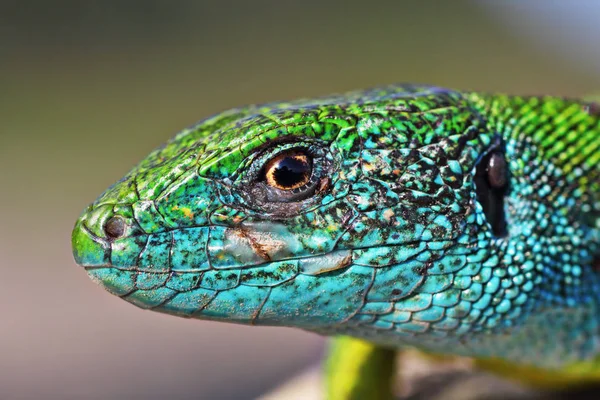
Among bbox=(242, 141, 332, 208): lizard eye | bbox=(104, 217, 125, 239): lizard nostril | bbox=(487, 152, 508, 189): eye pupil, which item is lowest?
bbox=(104, 217, 125, 239): lizard nostril

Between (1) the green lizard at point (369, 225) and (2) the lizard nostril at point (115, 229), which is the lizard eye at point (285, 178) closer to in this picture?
(1) the green lizard at point (369, 225)

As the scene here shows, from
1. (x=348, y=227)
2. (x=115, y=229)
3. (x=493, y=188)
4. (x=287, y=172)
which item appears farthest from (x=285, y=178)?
(x=493, y=188)

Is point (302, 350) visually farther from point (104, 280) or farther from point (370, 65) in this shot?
point (370, 65)

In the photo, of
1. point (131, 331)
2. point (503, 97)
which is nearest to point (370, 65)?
point (131, 331)

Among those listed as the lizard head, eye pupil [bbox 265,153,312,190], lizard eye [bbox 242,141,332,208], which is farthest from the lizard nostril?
eye pupil [bbox 265,153,312,190]

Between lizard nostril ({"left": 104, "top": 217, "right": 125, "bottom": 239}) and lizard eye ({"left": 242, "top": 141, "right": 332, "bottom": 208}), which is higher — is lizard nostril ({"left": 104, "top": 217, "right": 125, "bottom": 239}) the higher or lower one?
the lower one

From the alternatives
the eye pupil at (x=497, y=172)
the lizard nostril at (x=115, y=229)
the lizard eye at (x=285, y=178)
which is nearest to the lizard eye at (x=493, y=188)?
A: the eye pupil at (x=497, y=172)

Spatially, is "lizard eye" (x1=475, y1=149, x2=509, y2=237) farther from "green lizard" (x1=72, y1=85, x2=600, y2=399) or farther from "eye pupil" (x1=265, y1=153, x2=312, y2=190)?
"eye pupil" (x1=265, y1=153, x2=312, y2=190)
